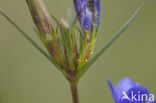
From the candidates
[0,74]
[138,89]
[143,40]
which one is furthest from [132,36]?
[138,89]

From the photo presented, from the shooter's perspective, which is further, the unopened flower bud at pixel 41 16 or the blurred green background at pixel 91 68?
the blurred green background at pixel 91 68

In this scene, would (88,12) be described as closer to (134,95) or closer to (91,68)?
(134,95)

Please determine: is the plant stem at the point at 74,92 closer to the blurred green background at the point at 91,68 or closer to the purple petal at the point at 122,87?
the purple petal at the point at 122,87

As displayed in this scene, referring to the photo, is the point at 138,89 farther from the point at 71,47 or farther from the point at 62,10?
the point at 62,10

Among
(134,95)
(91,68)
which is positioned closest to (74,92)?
(134,95)

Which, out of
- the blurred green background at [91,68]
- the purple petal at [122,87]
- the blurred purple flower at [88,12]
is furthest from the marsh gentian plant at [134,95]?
the blurred green background at [91,68]

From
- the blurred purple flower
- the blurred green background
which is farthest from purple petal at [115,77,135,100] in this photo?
the blurred green background
